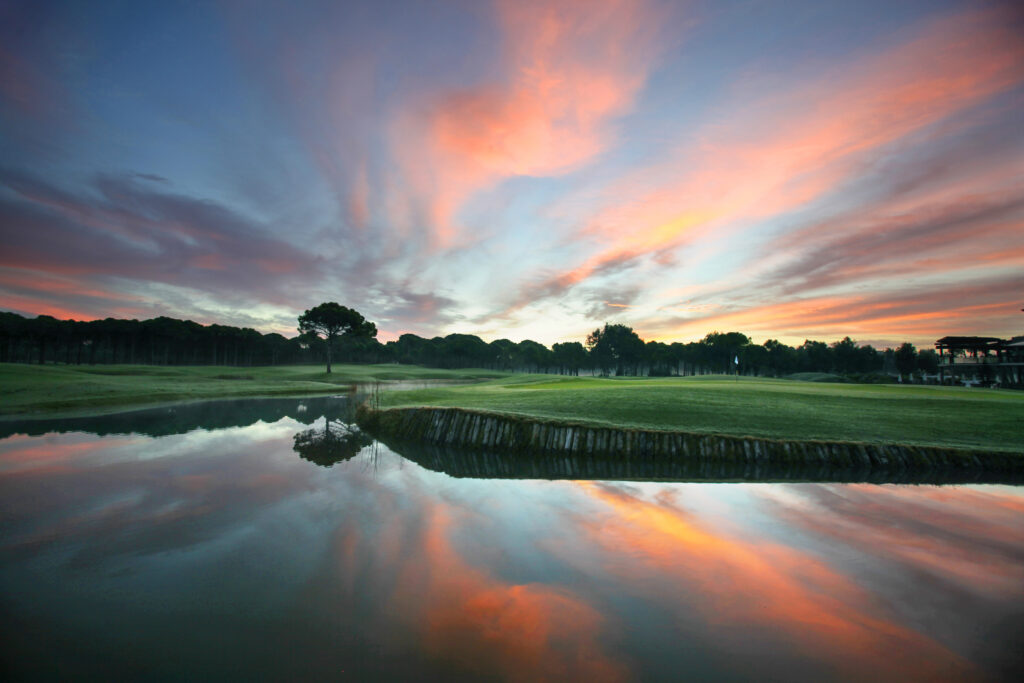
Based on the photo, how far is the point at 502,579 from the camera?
536cm

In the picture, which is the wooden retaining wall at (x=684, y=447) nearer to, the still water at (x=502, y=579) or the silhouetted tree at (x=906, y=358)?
the still water at (x=502, y=579)

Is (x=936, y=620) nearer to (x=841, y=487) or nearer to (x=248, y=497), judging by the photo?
(x=841, y=487)

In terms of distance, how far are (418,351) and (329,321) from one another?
198 ft

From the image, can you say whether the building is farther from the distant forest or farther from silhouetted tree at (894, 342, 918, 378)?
silhouetted tree at (894, 342, 918, 378)

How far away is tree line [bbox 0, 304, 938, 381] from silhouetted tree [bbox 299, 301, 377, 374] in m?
0.24

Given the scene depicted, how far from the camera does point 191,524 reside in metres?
6.95

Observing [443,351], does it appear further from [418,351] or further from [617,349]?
[617,349]

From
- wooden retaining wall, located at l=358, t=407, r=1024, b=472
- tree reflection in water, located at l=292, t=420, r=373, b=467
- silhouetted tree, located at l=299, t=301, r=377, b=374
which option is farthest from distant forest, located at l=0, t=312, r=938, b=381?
tree reflection in water, located at l=292, t=420, r=373, b=467

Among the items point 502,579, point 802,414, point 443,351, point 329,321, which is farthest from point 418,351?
point 502,579

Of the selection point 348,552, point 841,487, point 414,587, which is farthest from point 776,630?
point 841,487

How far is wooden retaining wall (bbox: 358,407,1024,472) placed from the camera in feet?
37.5

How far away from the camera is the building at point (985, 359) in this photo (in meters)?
52.0

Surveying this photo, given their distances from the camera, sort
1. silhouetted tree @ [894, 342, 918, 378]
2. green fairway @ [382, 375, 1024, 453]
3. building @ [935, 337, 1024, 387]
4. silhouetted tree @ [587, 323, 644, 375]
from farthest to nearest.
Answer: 1. silhouetted tree @ [587, 323, 644, 375]
2. silhouetted tree @ [894, 342, 918, 378]
3. building @ [935, 337, 1024, 387]
4. green fairway @ [382, 375, 1024, 453]

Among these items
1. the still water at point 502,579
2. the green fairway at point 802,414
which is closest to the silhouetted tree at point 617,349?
the green fairway at point 802,414
